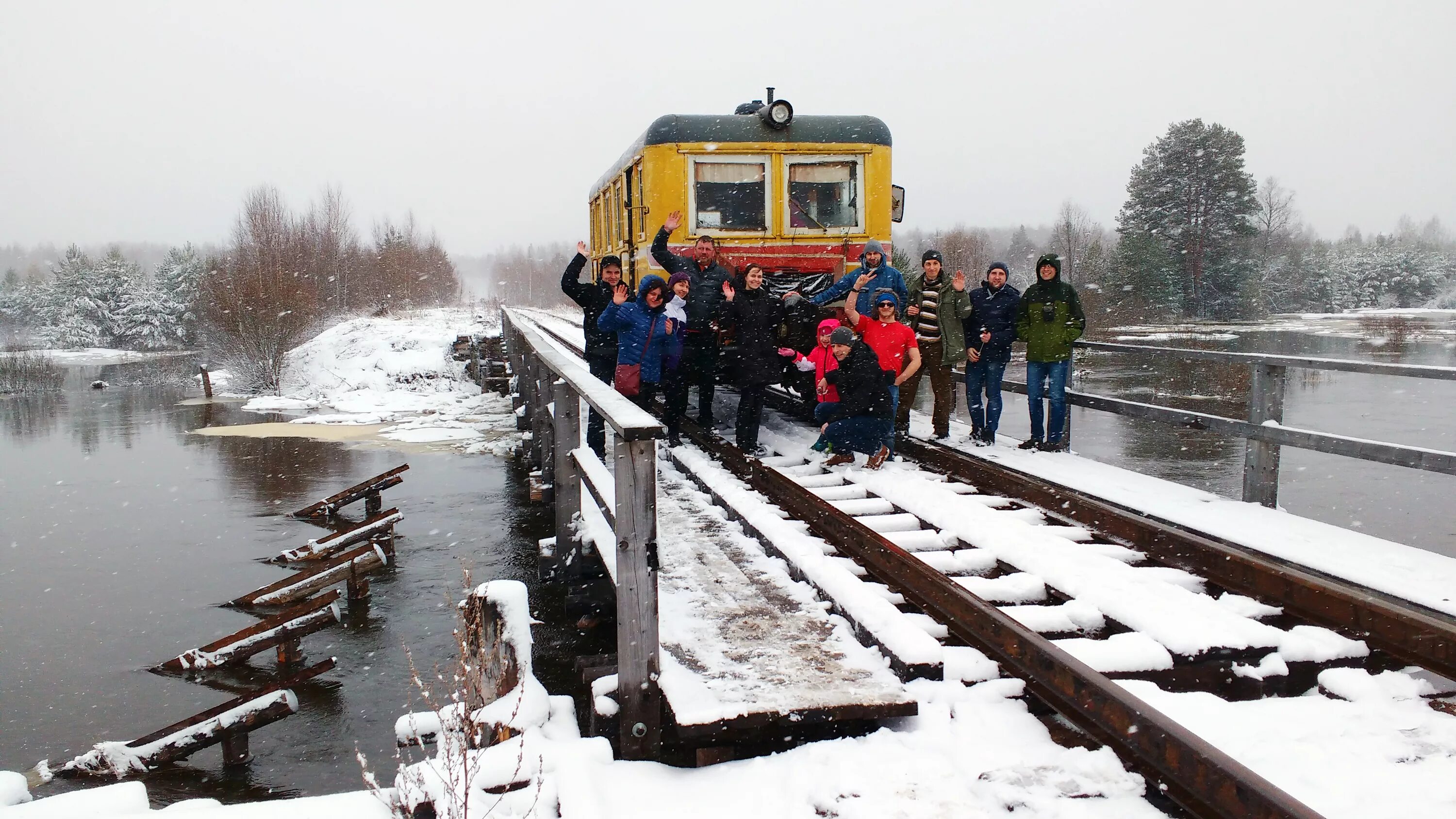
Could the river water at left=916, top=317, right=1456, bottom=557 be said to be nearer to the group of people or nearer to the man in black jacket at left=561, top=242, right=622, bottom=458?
the group of people

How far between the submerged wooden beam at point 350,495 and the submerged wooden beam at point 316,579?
8.52 ft

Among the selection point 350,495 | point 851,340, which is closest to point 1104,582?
point 851,340

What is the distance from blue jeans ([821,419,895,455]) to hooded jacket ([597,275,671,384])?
1.54 m

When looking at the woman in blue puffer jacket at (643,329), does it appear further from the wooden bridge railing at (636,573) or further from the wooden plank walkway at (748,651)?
the wooden bridge railing at (636,573)

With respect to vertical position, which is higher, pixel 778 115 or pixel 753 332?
pixel 778 115

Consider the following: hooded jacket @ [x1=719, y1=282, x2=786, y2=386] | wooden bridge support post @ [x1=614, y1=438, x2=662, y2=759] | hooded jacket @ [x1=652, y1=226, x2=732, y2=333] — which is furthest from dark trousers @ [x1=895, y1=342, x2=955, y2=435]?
wooden bridge support post @ [x1=614, y1=438, x2=662, y2=759]

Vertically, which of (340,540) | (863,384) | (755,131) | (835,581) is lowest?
(340,540)

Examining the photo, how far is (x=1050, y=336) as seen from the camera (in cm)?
814

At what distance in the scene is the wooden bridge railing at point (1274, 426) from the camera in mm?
5359

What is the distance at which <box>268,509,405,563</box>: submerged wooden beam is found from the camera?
870 centimetres

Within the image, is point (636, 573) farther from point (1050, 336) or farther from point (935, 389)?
point (935, 389)

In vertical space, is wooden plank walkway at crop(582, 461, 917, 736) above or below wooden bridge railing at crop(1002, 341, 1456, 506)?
below

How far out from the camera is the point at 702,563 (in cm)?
525

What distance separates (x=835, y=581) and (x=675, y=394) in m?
4.54
